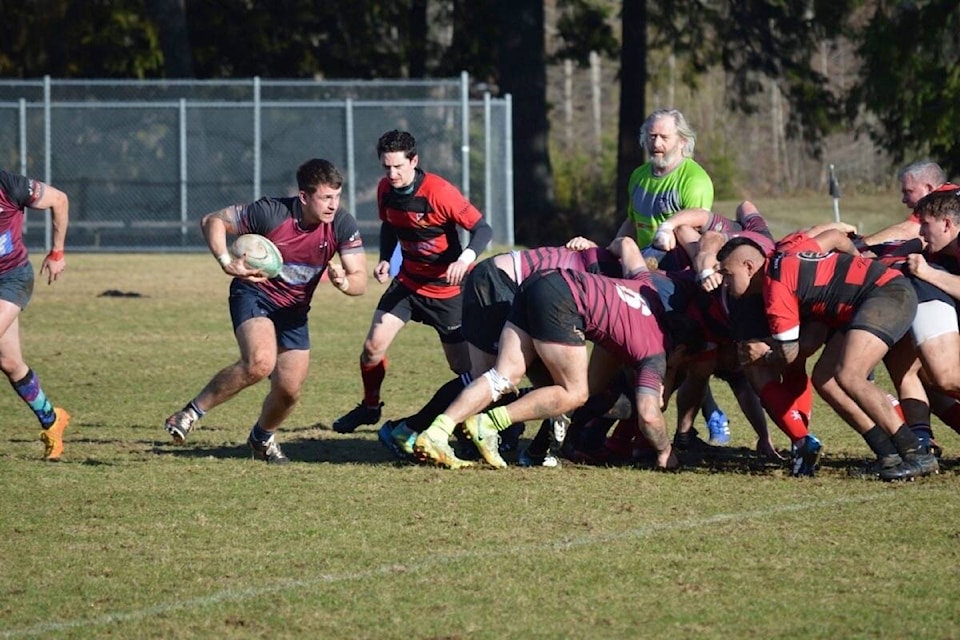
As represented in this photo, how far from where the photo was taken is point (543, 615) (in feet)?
17.7

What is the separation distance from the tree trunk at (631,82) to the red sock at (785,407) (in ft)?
65.3

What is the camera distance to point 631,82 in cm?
2823

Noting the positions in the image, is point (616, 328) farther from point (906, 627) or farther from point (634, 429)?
point (906, 627)

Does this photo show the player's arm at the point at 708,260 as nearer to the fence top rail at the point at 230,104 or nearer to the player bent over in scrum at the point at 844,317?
the player bent over in scrum at the point at 844,317

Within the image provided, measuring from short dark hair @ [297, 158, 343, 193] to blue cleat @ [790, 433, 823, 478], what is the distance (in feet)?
9.61

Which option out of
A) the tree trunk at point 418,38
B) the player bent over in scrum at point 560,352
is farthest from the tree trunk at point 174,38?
the player bent over in scrum at point 560,352

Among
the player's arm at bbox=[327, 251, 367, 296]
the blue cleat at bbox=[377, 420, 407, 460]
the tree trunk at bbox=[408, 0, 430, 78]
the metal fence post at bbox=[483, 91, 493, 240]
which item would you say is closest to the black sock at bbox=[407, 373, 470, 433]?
the blue cleat at bbox=[377, 420, 407, 460]

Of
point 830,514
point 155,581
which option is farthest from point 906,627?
point 155,581

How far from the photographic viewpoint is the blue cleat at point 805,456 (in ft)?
26.7

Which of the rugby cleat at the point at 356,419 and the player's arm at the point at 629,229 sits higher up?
the player's arm at the point at 629,229

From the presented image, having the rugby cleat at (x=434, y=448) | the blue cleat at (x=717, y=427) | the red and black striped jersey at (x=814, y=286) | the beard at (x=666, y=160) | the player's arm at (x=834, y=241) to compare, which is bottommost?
the blue cleat at (x=717, y=427)

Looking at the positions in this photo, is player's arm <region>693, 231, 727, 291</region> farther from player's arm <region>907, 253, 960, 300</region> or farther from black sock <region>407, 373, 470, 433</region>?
black sock <region>407, 373, 470, 433</region>

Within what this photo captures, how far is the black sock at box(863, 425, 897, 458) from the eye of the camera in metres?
7.92

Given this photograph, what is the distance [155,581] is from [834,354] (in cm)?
385
